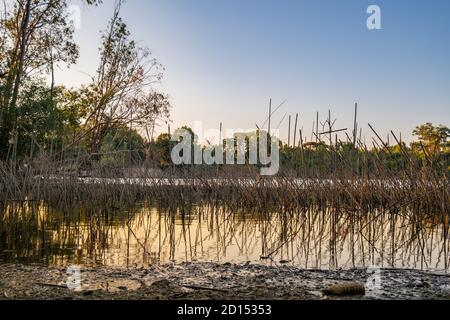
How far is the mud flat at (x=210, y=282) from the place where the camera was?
146 inches

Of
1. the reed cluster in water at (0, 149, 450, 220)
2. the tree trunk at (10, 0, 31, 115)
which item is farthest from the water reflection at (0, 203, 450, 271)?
the tree trunk at (10, 0, 31, 115)

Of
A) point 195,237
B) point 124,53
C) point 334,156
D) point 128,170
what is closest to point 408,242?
point 334,156

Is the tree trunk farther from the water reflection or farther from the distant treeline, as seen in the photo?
the water reflection

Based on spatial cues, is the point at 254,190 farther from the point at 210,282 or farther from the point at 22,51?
the point at 22,51

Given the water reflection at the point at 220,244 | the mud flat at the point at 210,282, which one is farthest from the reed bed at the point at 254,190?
the mud flat at the point at 210,282

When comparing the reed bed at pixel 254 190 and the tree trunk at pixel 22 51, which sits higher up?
the tree trunk at pixel 22 51

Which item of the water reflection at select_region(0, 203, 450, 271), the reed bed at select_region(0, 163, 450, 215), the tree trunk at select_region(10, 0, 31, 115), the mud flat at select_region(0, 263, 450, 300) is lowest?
the mud flat at select_region(0, 263, 450, 300)

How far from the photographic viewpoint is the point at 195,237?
7.10 meters

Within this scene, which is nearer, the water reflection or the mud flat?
the mud flat

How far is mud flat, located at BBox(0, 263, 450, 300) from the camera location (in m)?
3.72

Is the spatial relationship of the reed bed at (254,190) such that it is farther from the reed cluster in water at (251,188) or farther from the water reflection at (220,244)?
the water reflection at (220,244)

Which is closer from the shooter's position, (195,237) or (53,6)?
(195,237)
